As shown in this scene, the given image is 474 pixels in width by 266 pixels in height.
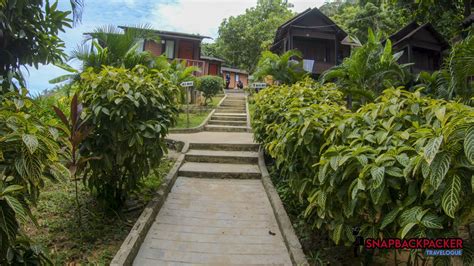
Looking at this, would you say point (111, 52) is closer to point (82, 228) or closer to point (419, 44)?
point (82, 228)

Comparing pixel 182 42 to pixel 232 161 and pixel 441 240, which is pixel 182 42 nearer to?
pixel 232 161

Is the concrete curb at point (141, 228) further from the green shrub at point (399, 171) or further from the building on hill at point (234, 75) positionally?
the building on hill at point (234, 75)

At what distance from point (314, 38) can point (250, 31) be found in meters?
13.6

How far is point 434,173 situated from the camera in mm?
1455

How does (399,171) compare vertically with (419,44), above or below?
below

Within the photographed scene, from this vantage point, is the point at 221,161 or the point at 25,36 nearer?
the point at 25,36

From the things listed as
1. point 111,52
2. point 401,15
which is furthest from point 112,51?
point 401,15

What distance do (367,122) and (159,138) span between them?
7.73 ft

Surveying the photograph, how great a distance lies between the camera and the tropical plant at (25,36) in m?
3.15

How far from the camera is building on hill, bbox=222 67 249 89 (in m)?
34.8

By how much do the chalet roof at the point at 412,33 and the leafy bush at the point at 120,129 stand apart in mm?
11963

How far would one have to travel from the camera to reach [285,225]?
333 centimetres

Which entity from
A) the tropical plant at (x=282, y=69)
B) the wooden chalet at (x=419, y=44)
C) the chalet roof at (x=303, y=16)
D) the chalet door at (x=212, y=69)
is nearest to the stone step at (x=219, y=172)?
the tropical plant at (x=282, y=69)

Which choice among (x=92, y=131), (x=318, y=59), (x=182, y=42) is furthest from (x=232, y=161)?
(x=182, y=42)
